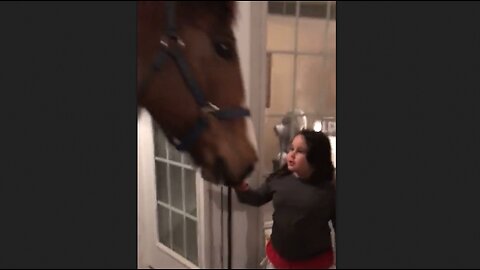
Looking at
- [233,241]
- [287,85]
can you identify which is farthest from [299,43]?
[233,241]

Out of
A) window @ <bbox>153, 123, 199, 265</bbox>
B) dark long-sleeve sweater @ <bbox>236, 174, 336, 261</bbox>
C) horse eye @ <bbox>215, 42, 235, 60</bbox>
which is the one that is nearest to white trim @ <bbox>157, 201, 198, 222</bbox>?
window @ <bbox>153, 123, 199, 265</bbox>

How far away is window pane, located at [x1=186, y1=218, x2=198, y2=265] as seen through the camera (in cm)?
57

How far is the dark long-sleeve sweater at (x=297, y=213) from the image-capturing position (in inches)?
22.6

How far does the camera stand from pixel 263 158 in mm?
556

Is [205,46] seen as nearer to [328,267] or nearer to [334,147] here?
[334,147]

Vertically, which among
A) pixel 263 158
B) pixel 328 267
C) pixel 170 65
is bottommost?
pixel 328 267

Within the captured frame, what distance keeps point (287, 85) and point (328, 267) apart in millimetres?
257

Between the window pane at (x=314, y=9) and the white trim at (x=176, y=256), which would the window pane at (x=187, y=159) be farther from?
the window pane at (x=314, y=9)

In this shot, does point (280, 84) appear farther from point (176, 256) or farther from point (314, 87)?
point (176, 256)

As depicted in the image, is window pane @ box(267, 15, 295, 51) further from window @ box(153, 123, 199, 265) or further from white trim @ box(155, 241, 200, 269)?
white trim @ box(155, 241, 200, 269)

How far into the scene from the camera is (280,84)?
543 millimetres

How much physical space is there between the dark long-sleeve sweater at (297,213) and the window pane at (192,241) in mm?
104

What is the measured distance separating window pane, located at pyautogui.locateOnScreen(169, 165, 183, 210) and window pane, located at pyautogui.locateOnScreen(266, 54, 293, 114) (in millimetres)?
148

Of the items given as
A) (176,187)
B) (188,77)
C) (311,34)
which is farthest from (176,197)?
(311,34)
